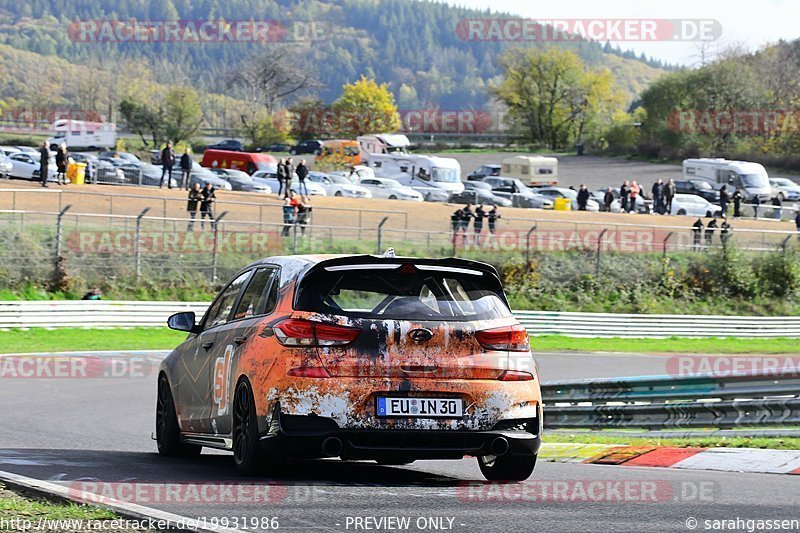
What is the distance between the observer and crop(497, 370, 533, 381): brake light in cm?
775

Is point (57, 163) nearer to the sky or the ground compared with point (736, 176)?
nearer to the sky

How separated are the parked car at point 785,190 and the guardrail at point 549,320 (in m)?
27.6

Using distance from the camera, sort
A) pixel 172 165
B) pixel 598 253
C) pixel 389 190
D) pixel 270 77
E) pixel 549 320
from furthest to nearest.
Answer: pixel 270 77 → pixel 389 190 → pixel 172 165 → pixel 598 253 → pixel 549 320

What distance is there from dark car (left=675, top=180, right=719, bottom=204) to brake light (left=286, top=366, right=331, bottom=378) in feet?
198

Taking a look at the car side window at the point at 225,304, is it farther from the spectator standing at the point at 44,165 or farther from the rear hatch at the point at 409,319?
the spectator standing at the point at 44,165

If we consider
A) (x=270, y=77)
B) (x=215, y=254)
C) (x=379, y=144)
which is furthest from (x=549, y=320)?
(x=270, y=77)

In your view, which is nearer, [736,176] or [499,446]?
[499,446]

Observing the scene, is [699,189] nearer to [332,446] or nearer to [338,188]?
[338,188]

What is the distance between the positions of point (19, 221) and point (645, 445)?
70.9 ft

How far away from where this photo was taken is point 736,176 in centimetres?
6625

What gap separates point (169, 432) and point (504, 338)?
3.23 meters

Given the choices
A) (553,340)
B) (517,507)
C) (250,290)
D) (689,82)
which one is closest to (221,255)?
(553,340)

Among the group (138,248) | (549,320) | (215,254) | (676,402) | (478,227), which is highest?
(478,227)

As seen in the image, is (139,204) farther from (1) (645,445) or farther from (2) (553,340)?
(1) (645,445)
